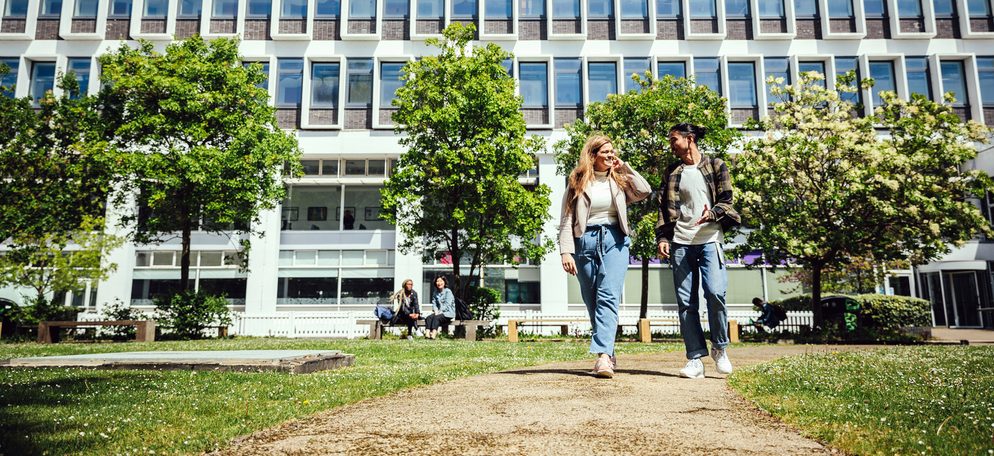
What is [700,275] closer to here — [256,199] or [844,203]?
[844,203]

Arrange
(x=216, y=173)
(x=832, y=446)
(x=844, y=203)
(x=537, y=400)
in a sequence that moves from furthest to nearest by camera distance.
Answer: (x=216, y=173)
(x=844, y=203)
(x=537, y=400)
(x=832, y=446)

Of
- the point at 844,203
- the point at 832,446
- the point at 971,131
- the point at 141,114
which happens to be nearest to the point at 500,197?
the point at 844,203

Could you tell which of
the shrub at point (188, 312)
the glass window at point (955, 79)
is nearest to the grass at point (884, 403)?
the shrub at point (188, 312)

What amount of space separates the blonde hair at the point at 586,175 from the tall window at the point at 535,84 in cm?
2238

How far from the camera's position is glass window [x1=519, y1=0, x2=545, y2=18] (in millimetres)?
28094

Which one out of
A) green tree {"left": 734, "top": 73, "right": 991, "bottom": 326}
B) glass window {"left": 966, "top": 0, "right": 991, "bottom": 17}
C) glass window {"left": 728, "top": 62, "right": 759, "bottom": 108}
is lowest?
green tree {"left": 734, "top": 73, "right": 991, "bottom": 326}

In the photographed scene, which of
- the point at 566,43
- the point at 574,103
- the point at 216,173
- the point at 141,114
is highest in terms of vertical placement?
the point at 566,43

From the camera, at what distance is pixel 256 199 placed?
62.5ft

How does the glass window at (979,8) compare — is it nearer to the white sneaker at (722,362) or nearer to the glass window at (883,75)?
the glass window at (883,75)

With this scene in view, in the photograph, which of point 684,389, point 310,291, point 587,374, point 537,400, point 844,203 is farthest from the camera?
point 310,291

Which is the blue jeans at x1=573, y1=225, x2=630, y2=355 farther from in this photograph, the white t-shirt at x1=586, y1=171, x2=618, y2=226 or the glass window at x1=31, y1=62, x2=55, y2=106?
the glass window at x1=31, y1=62, x2=55, y2=106

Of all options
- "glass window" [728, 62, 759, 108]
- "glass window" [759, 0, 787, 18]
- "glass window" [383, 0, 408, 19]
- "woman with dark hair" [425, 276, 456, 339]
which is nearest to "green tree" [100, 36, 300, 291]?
"woman with dark hair" [425, 276, 456, 339]

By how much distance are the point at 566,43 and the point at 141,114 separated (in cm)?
1666

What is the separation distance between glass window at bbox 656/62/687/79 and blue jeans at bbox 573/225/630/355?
23.9 meters
